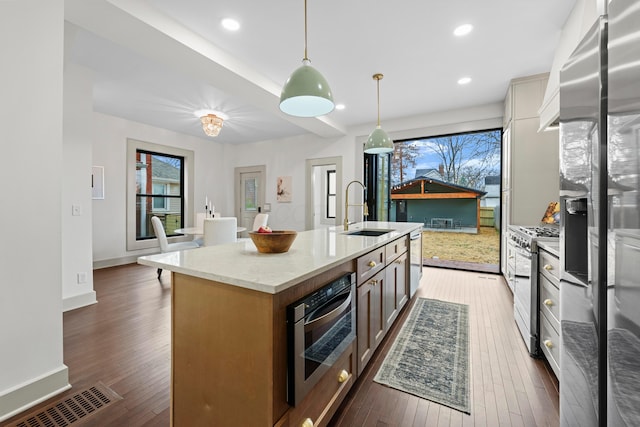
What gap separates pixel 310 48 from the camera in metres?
2.88

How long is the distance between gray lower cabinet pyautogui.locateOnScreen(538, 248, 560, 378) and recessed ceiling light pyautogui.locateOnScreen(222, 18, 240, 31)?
3.13m

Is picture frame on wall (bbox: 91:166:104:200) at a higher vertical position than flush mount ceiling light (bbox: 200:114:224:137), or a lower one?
lower

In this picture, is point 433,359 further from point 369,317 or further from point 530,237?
point 530,237

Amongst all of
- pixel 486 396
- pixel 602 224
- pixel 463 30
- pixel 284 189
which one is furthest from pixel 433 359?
pixel 284 189

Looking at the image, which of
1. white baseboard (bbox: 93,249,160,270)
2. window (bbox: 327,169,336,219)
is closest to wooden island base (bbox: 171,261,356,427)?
white baseboard (bbox: 93,249,160,270)

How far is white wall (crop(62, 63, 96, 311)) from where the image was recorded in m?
2.93

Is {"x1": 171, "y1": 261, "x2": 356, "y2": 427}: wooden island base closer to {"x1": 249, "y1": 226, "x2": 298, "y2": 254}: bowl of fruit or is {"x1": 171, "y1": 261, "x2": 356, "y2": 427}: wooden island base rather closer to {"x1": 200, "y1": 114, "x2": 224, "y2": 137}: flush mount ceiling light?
{"x1": 249, "y1": 226, "x2": 298, "y2": 254}: bowl of fruit

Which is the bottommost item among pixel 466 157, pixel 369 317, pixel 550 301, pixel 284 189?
pixel 369 317

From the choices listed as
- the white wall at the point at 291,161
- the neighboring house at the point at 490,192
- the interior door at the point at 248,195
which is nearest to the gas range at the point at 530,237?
the neighboring house at the point at 490,192

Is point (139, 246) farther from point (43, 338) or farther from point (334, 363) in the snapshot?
point (334, 363)

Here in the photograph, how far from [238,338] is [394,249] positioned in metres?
1.66

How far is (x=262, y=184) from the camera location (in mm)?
6793

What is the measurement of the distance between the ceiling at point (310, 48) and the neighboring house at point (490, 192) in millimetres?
1633

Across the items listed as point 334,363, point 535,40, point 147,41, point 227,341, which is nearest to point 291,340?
point 227,341
